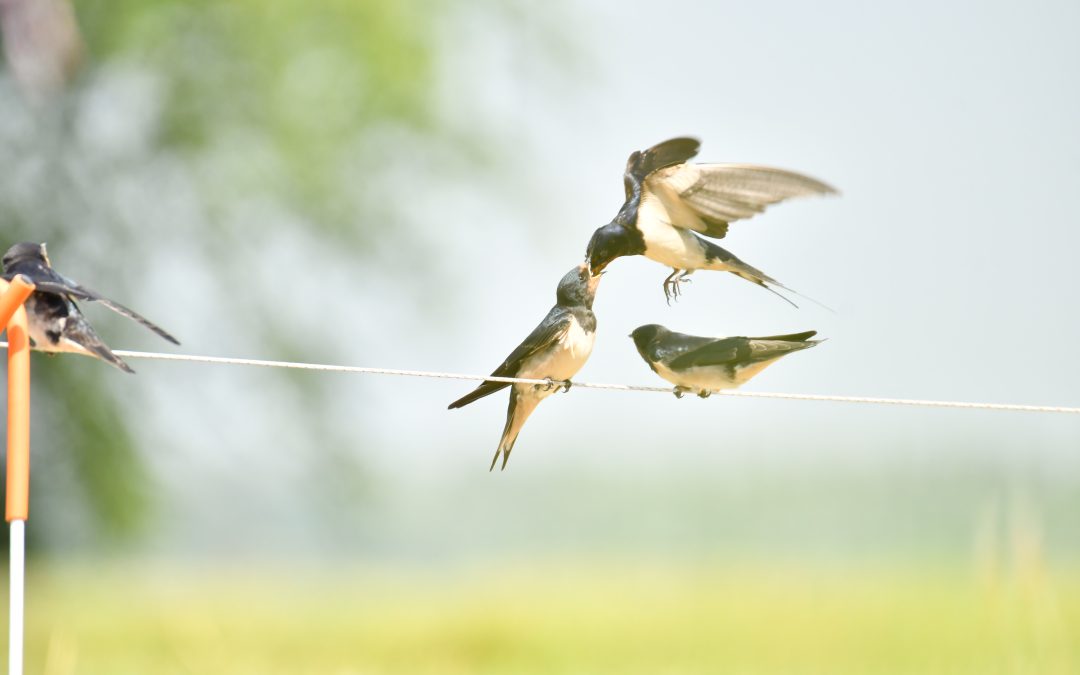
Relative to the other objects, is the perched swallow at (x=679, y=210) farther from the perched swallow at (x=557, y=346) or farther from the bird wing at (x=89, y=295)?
the bird wing at (x=89, y=295)

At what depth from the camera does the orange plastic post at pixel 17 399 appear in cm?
200

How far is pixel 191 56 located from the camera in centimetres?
880

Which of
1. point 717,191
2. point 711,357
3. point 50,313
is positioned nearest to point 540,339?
point 711,357

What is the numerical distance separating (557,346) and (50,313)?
125cm

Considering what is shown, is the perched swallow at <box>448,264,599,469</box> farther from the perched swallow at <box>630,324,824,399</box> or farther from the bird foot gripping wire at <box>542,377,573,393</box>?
the perched swallow at <box>630,324,824,399</box>

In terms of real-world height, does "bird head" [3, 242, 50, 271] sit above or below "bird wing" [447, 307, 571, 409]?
above

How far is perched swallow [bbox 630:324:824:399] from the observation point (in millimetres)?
2752

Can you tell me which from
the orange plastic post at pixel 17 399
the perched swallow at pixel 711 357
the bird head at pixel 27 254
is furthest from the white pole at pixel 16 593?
the perched swallow at pixel 711 357

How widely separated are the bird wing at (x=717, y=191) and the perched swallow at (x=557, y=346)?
0.72 m

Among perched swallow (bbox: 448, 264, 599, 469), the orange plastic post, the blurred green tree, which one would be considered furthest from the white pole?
the blurred green tree

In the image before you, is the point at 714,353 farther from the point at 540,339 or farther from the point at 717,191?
the point at 717,191

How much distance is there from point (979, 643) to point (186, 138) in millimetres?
6495

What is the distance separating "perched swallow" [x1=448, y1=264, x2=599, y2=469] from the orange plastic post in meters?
1.26

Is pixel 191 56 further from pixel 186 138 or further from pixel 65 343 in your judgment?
pixel 65 343
